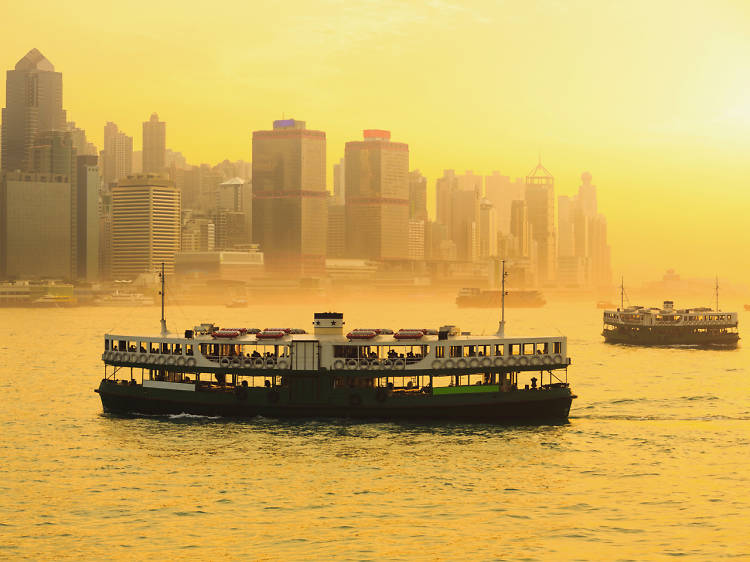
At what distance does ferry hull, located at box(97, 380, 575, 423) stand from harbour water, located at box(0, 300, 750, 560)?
1021mm

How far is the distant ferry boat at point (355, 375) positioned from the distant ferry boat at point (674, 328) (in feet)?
315

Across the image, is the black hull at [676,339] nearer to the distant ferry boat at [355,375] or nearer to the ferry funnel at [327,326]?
the distant ferry boat at [355,375]

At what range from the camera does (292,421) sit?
6269cm

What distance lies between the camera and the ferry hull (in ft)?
205

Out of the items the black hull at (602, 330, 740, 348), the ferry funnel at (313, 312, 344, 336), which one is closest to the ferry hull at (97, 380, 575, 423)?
the ferry funnel at (313, 312, 344, 336)

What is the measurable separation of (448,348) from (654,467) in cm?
1565

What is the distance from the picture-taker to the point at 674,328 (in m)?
156

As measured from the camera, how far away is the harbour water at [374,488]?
39.5m

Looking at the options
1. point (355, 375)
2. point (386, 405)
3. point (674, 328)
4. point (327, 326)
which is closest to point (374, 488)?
point (386, 405)

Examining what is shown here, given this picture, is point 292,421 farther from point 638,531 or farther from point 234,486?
point 638,531

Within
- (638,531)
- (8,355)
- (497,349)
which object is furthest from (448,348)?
(8,355)

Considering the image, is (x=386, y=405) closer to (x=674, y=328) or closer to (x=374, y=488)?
(x=374, y=488)

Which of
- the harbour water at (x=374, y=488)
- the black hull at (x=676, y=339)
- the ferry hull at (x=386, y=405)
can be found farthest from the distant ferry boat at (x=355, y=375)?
the black hull at (x=676, y=339)

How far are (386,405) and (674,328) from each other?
104m
